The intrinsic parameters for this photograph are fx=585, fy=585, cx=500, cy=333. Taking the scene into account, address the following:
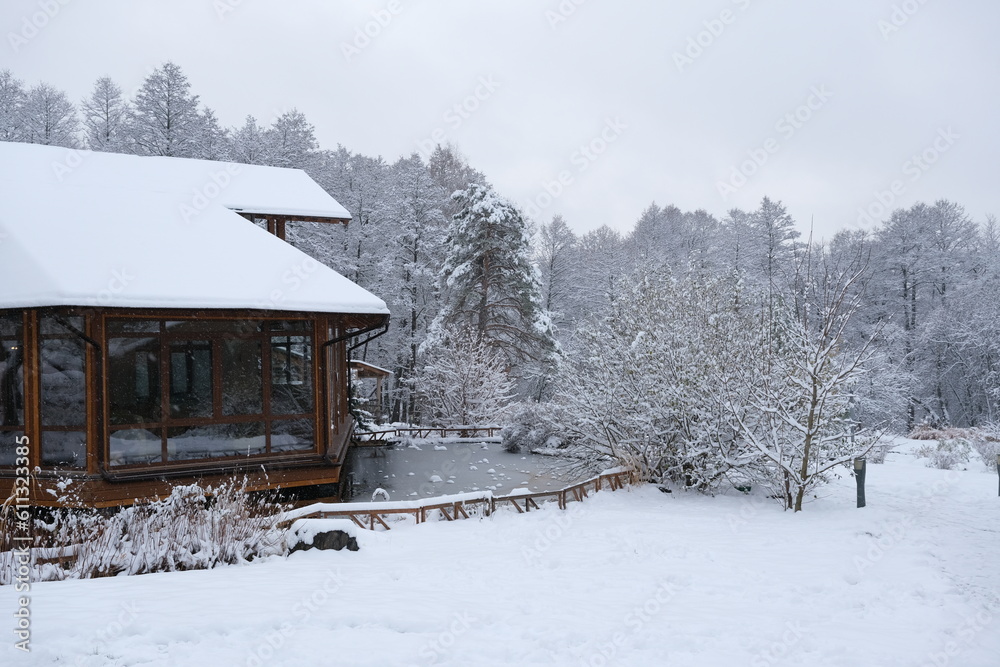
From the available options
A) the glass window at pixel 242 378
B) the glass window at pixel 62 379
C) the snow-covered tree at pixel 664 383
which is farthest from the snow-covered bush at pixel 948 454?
the glass window at pixel 62 379

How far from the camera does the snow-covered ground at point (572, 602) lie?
13.4 ft

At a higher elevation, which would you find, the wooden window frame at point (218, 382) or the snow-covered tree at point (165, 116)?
the snow-covered tree at point (165, 116)

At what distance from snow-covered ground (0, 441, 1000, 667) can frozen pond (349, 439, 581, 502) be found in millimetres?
3806

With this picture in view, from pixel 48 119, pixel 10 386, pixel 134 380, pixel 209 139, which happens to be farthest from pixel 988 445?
pixel 48 119

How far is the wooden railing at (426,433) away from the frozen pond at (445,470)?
2.30 feet

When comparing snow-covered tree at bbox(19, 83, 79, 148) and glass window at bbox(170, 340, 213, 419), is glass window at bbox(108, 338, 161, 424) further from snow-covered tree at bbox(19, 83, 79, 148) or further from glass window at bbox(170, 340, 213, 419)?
snow-covered tree at bbox(19, 83, 79, 148)

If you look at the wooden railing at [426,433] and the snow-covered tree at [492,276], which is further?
the snow-covered tree at [492,276]

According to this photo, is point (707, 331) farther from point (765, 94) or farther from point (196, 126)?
point (196, 126)

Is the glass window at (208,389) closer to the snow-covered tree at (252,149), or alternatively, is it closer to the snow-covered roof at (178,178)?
the snow-covered roof at (178,178)

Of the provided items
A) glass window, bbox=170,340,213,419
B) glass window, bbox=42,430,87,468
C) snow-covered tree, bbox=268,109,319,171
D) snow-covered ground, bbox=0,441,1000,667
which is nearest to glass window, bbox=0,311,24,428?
glass window, bbox=42,430,87,468

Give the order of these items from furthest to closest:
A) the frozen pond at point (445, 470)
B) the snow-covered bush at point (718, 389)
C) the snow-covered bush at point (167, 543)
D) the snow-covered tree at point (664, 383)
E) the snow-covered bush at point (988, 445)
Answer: the snow-covered bush at point (988, 445), the frozen pond at point (445, 470), the snow-covered tree at point (664, 383), the snow-covered bush at point (718, 389), the snow-covered bush at point (167, 543)

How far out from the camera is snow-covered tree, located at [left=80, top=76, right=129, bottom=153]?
24.3 meters

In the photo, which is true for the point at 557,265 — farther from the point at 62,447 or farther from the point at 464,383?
the point at 62,447

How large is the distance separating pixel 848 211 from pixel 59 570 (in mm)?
10589
